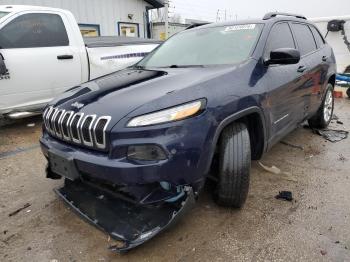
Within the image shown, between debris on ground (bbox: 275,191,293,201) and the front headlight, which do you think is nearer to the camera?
the front headlight

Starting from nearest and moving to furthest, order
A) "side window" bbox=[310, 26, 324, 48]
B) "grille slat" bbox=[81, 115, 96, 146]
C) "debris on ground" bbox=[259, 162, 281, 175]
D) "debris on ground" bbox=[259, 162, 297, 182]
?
"grille slat" bbox=[81, 115, 96, 146] → "debris on ground" bbox=[259, 162, 297, 182] → "debris on ground" bbox=[259, 162, 281, 175] → "side window" bbox=[310, 26, 324, 48]

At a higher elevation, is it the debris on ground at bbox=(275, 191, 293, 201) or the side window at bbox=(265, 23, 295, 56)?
the side window at bbox=(265, 23, 295, 56)

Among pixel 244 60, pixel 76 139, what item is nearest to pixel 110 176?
pixel 76 139

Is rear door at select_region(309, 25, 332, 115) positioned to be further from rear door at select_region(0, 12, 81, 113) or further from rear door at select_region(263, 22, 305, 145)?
rear door at select_region(0, 12, 81, 113)

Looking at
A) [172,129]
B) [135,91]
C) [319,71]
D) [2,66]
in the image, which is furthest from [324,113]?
[2,66]

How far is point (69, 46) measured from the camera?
562 cm

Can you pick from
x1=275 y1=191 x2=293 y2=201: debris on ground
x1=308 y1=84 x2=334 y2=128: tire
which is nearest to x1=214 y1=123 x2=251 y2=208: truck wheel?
x1=275 y1=191 x2=293 y2=201: debris on ground

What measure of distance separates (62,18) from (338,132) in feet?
16.4

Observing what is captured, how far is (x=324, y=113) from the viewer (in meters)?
5.13

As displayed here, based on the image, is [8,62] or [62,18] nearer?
[8,62]

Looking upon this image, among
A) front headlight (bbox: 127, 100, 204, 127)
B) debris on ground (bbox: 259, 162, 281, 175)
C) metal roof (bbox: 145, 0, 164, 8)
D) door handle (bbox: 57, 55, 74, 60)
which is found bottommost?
debris on ground (bbox: 259, 162, 281, 175)

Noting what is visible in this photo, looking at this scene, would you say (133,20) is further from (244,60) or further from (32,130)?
(244,60)

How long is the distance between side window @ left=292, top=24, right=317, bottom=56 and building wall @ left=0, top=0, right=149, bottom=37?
7.43 meters

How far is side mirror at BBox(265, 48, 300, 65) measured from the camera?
299 centimetres
